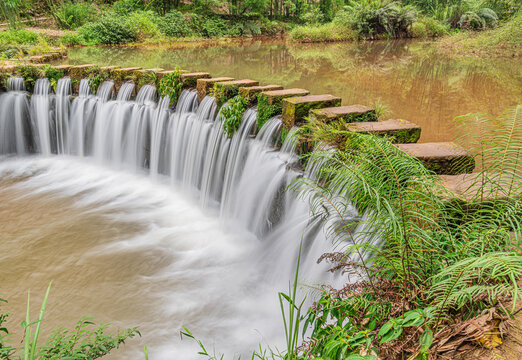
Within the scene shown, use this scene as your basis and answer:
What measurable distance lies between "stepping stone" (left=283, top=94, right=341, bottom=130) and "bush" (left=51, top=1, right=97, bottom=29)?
1014 inches

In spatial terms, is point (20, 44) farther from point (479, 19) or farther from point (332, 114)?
point (479, 19)

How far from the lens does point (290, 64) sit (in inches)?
492

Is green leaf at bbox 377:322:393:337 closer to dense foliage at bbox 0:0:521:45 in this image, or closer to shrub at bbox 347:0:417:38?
dense foliage at bbox 0:0:521:45

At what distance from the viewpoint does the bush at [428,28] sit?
25.5 meters

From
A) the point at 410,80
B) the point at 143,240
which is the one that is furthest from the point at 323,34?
the point at 143,240

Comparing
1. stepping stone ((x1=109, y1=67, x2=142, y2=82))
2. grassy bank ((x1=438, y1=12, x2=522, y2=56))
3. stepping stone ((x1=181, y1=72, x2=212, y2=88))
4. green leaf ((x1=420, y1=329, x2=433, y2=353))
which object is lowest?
green leaf ((x1=420, y1=329, x2=433, y2=353))

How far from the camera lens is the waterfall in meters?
4.69

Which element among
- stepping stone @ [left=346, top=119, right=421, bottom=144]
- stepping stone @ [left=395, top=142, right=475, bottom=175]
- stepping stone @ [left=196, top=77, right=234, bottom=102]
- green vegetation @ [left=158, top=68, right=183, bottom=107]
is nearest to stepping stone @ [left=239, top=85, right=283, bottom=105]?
stepping stone @ [left=196, top=77, right=234, bottom=102]

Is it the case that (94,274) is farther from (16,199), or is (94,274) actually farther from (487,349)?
(487,349)

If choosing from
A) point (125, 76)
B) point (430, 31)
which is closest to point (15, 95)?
point (125, 76)

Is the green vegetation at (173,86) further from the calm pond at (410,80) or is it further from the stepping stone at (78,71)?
the stepping stone at (78,71)

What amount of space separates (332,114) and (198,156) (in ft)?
10.3

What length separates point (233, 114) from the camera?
586 centimetres

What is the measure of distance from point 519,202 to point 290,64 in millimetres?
11117
